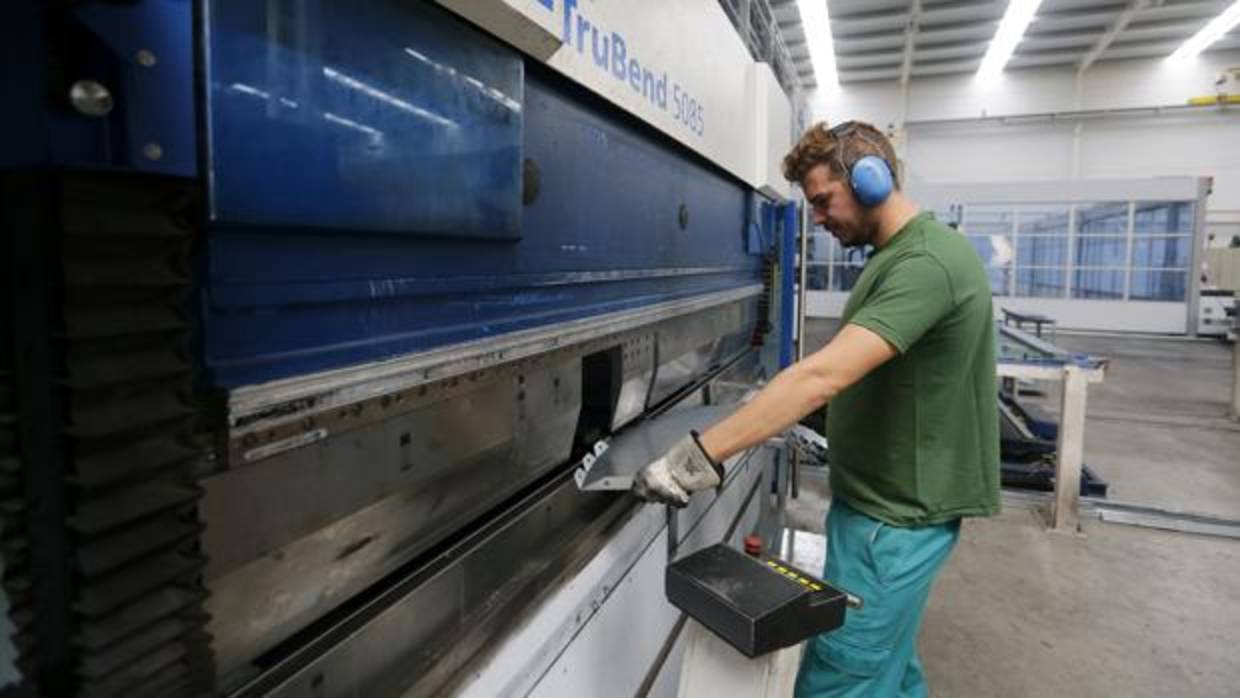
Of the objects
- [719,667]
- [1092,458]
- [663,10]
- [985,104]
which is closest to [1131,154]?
[985,104]

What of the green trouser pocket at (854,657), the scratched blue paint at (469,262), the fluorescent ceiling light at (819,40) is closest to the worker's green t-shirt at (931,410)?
the green trouser pocket at (854,657)

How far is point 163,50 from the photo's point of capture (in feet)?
1.67

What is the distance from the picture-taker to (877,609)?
130cm

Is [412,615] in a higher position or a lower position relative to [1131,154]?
lower

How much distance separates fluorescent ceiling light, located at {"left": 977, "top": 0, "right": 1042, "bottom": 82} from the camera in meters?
8.28

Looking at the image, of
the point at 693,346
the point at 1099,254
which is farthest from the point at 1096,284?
the point at 693,346

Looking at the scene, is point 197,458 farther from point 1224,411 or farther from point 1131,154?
point 1131,154

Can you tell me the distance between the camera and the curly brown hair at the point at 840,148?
129 centimetres

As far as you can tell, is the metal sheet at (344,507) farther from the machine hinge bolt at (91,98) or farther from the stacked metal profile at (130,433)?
the machine hinge bolt at (91,98)

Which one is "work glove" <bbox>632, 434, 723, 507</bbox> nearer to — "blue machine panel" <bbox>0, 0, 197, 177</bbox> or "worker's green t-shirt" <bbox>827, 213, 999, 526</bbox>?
"worker's green t-shirt" <bbox>827, 213, 999, 526</bbox>

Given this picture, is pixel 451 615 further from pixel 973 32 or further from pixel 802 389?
pixel 973 32

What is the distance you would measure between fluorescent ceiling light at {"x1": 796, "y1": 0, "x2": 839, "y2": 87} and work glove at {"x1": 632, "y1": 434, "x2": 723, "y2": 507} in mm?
7926

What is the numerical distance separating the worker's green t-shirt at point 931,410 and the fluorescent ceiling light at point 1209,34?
33.1 ft

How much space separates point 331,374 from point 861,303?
971 millimetres
